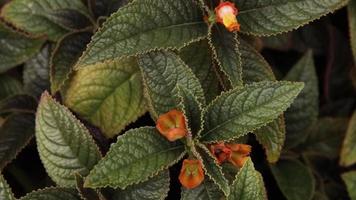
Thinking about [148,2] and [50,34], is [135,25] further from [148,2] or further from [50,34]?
[50,34]

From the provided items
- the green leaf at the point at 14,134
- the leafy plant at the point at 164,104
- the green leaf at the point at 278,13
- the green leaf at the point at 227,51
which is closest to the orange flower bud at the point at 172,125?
the leafy plant at the point at 164,104

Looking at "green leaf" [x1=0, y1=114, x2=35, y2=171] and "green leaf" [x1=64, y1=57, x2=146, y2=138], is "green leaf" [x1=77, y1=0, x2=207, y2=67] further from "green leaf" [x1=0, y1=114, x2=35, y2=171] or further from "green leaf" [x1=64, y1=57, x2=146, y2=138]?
"green leaf" [x1=0, y1=114, x2=35, y2=171]

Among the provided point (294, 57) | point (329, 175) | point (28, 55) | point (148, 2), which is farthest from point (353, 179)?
point (28, 55)

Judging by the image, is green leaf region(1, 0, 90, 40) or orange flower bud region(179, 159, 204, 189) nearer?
orange flower bud region(179, 159, 204, 189)

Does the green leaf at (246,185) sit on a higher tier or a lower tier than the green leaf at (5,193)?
lower

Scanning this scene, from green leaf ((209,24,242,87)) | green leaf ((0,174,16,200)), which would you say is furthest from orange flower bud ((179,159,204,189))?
green leaf ((0,174,16,200))

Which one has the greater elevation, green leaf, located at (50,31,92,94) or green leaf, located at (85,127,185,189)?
green leaf, located at (50,31,92,94)

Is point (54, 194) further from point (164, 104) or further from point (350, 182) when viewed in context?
point (350, 182)

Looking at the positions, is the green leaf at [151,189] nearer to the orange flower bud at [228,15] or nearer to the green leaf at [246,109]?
the green leaf at [246,109]
